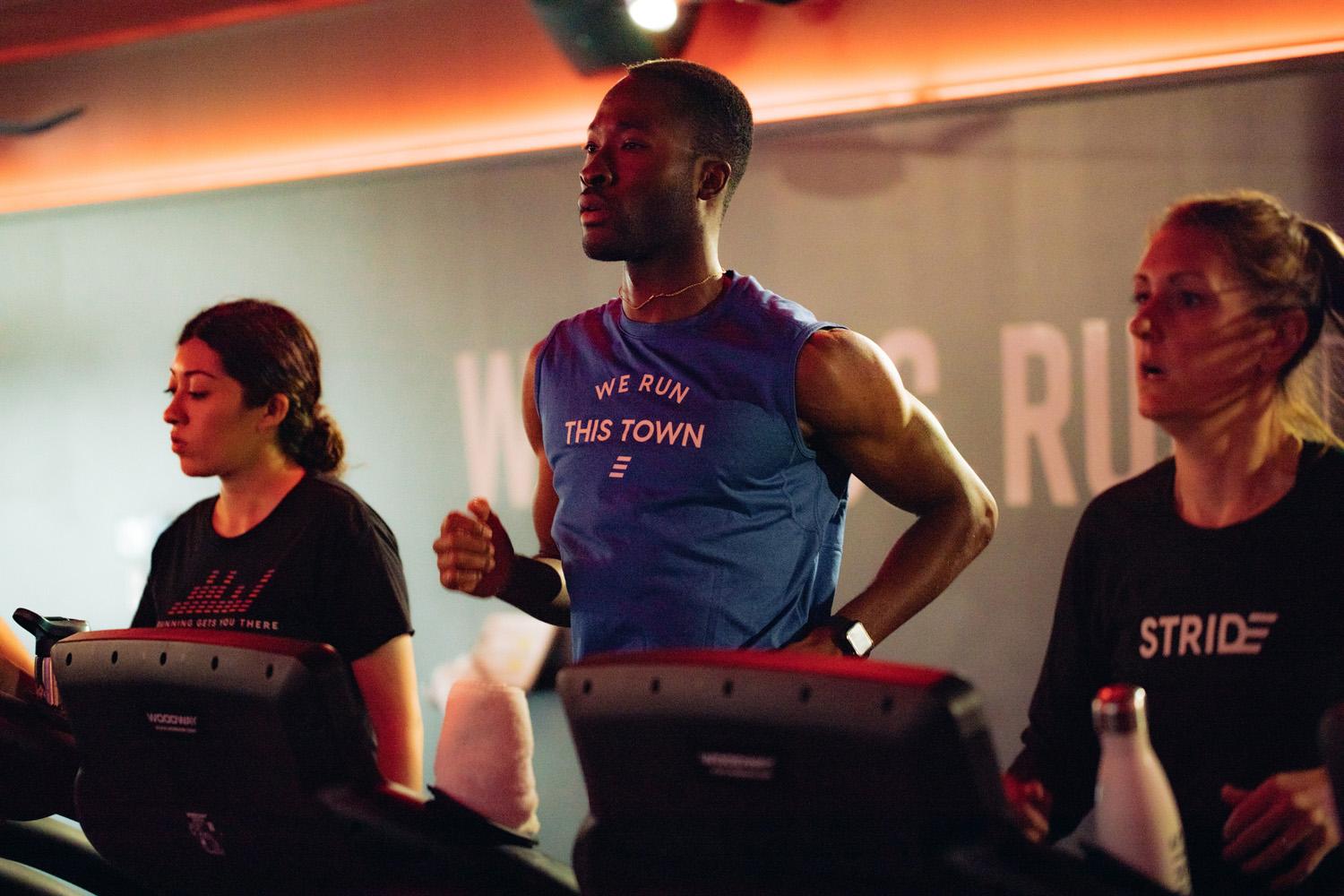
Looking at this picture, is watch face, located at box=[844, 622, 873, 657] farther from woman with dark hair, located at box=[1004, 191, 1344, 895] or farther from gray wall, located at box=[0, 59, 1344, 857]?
gray wall, located at box=[0, 59, 1344, 857]

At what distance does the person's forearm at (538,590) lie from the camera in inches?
63.9

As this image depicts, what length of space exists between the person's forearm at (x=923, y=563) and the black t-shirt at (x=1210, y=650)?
214mm

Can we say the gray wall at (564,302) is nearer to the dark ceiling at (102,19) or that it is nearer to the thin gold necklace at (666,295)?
the dark ceiling at (102,19)

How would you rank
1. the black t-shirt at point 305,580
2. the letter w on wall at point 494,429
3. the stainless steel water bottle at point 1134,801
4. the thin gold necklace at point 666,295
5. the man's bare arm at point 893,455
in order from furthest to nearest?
the letter w on wall at point 494,429 < the black t-shirt at point 305,580 < the thin gold necklace at point 666,295 < the man's bare arm at point 893,455 < the stainless steel water bottle at point 1134,801

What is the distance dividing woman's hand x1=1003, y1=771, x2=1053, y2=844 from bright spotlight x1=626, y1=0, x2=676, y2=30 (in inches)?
86.4

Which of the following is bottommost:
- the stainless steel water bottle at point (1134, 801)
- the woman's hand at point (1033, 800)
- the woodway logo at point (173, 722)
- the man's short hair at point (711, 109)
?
the woman's hand at point (1033, 800)

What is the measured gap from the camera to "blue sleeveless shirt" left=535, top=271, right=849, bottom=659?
1510 mm

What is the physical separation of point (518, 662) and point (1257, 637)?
2238 millimetres

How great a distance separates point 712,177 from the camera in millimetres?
1687

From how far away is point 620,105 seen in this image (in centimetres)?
163

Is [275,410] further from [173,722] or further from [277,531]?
[173,722]

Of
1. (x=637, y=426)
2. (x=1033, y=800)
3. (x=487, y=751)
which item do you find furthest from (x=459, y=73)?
(x=1033, y=800)

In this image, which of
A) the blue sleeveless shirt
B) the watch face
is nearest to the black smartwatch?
the watch face

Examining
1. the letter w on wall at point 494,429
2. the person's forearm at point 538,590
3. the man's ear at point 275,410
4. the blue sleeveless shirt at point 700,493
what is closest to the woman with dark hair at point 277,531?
the man's ear at point 275,410
